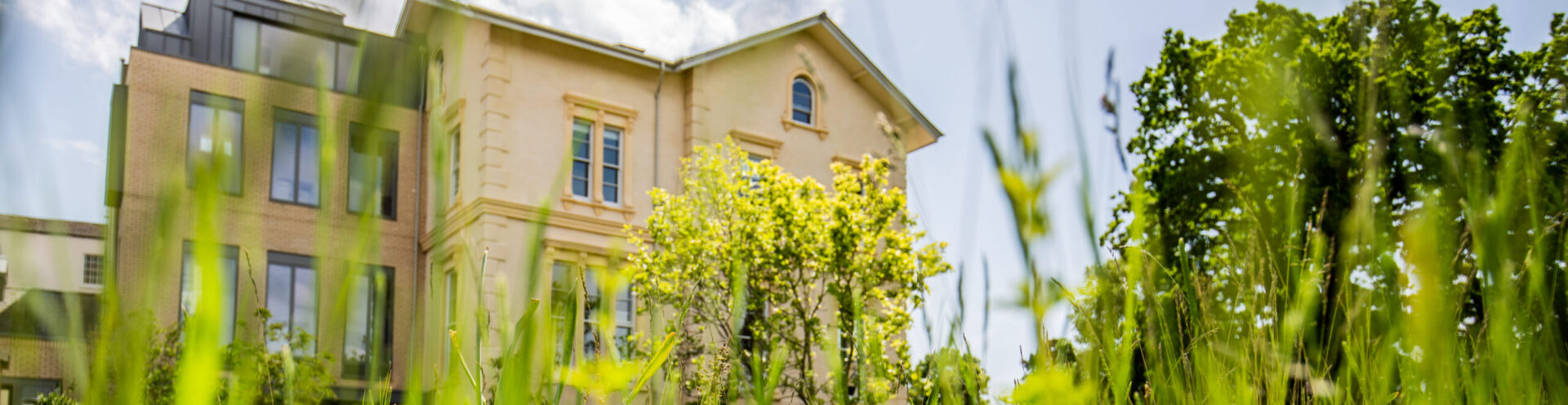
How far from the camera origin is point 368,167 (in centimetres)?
65

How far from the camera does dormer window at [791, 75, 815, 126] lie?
2003 centimetres

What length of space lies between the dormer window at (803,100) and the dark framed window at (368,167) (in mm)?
19362

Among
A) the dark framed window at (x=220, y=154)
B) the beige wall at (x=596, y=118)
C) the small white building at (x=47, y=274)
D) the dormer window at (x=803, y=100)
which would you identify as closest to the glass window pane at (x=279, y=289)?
the beige wall at (x=596, y=118)

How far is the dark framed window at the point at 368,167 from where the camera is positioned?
586 mm

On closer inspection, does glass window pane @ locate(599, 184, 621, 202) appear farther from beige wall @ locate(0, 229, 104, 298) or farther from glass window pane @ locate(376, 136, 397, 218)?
beige wall @ locate(0, 229, 104, 298)

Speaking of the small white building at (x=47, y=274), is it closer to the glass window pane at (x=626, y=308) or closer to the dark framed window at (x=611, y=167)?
the glass window pane at (x=626, y=308)

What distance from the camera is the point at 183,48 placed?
1762 cm

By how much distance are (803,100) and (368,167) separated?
19.6m

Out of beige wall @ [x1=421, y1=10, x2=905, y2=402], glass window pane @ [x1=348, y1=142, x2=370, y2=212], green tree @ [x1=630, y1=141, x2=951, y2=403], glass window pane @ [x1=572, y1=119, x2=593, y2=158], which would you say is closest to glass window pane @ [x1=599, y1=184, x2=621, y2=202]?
beige wall @ [x1=421, y1=10, x2=905, y2=402]

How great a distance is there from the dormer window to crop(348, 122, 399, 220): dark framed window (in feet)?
63.5

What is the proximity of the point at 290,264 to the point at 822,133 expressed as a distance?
9.35m

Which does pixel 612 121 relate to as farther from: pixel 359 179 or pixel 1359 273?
pixel 359 179

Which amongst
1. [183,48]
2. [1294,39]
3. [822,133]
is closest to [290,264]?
[183,48]

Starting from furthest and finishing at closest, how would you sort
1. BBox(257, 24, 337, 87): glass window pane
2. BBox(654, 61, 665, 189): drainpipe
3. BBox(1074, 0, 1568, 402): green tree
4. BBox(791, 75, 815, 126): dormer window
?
1. BBox(791, 75, 815, 126): dormer window
2. BBox(654, 61, 665, 189): drainpipe
3. BBox(1074, 0, 1568, 402): green tree
4. BBox(257, 24, 337, 87): glass window pane
